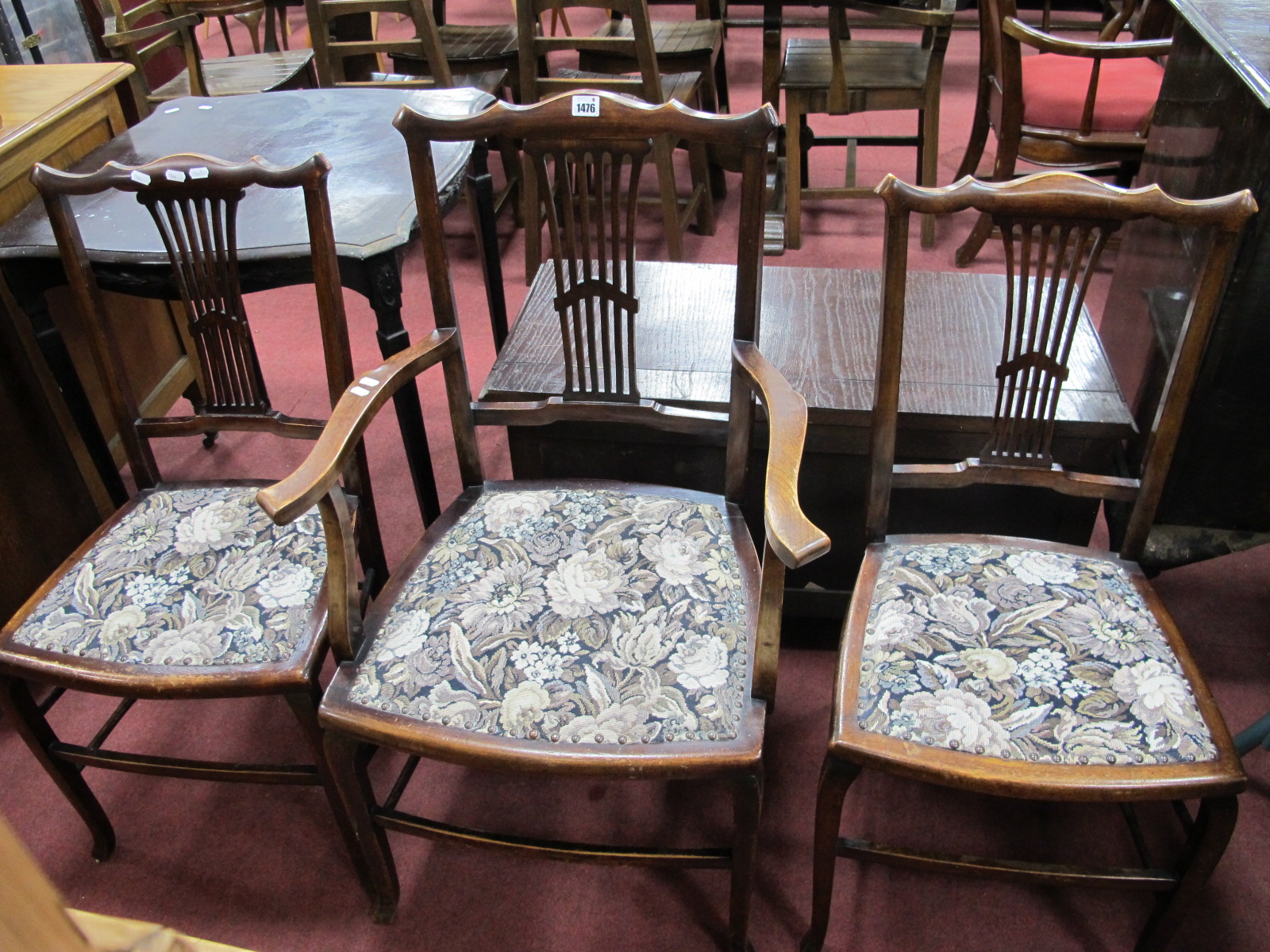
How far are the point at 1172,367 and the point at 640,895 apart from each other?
101 cm

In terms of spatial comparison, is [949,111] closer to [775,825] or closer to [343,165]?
[343,165]

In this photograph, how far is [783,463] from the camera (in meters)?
1.03

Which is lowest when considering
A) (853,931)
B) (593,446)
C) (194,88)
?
(853,931)

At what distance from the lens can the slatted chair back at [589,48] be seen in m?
2.52

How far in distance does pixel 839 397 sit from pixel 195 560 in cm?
98

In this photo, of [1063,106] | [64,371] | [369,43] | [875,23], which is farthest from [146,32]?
[1063,106]

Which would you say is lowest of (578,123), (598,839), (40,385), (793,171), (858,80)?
(598,839)

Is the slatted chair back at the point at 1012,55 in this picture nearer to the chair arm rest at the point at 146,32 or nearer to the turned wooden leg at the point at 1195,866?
the turned wooden leg at the point at 1195,866

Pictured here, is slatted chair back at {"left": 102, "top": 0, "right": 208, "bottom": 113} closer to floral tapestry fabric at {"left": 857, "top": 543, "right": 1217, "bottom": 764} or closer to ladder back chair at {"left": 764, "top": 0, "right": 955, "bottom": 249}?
ladder back chair at {"left": 764, "top": 0, "right": 955, "bottom": 249}

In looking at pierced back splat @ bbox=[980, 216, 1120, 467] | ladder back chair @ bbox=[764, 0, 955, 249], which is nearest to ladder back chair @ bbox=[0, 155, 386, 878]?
pierced back splat @ bbox=[980, 216, 1120, 467]

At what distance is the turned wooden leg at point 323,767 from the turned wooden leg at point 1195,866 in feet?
3.34

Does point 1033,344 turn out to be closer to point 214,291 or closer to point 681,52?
point 214,291

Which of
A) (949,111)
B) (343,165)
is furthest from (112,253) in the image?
(949,111)

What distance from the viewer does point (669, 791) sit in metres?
1.49
